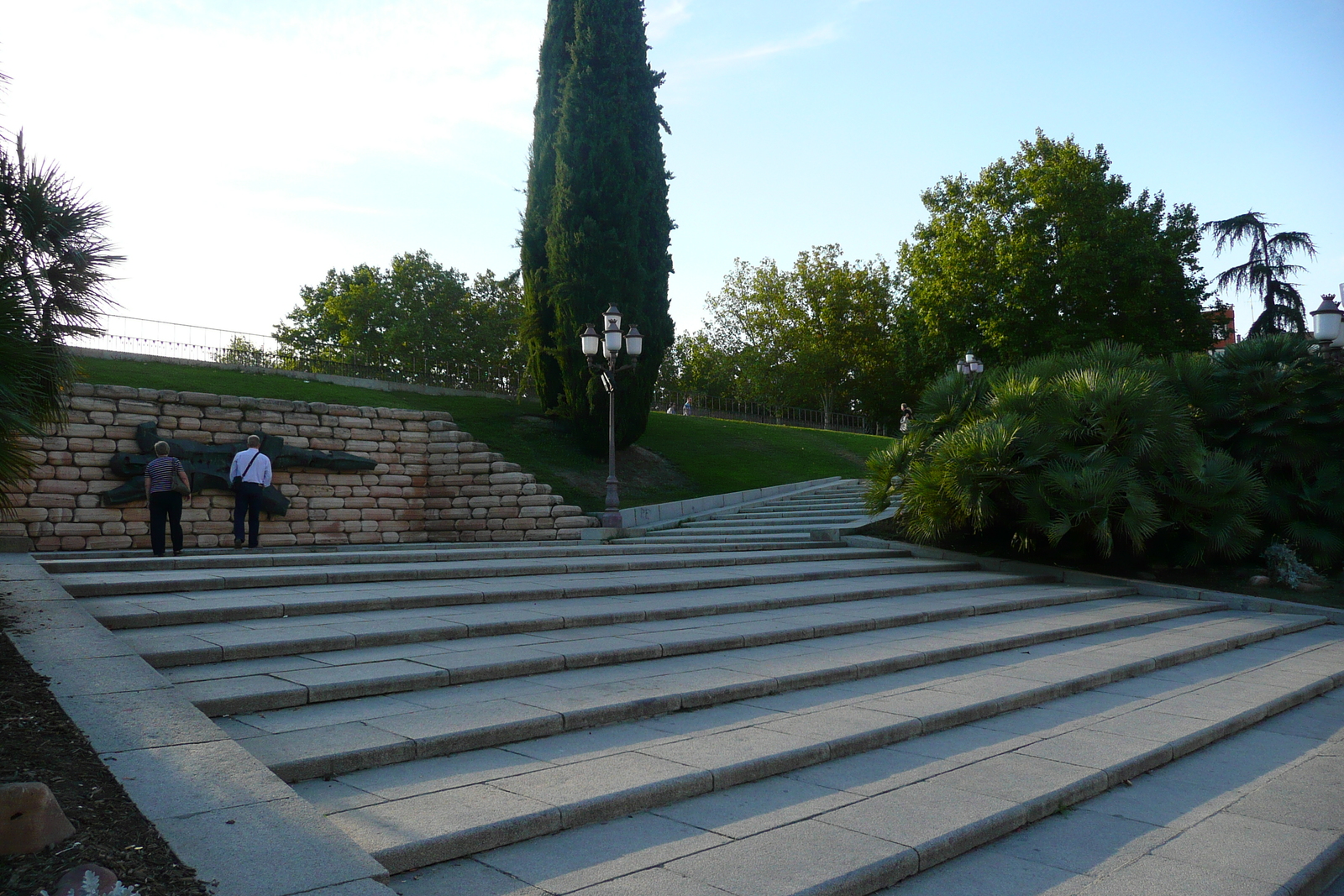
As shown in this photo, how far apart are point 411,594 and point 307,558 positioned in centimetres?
276

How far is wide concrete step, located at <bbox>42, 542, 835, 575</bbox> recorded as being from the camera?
9.09m

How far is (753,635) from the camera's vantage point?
743 cm

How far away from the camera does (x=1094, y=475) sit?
40.1 feet

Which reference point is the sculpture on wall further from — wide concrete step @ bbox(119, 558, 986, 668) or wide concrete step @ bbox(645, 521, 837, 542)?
wide concrete step @ bbox(119, 558, 986, 668)

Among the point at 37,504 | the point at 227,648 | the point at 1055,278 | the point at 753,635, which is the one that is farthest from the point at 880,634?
the point at 1055,278

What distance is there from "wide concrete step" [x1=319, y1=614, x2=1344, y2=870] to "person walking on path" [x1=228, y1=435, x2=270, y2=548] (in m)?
10.2

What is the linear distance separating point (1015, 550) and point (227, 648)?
1216cm

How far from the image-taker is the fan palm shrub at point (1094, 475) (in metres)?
12.4

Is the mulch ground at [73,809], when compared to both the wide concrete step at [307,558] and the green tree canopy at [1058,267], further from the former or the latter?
the green tree canopy at [1058,267]

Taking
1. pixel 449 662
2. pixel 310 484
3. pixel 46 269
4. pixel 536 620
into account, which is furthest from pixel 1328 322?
pixel 310 484

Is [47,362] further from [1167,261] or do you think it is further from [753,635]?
[1167,261]

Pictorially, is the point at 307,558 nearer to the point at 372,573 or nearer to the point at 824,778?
the point at 372,573

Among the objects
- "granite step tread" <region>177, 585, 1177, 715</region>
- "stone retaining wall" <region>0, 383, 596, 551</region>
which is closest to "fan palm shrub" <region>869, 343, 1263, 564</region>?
"granite step tread" <region>177, 585, 1177, 715</region>

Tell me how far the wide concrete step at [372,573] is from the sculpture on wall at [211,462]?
4902 mm
